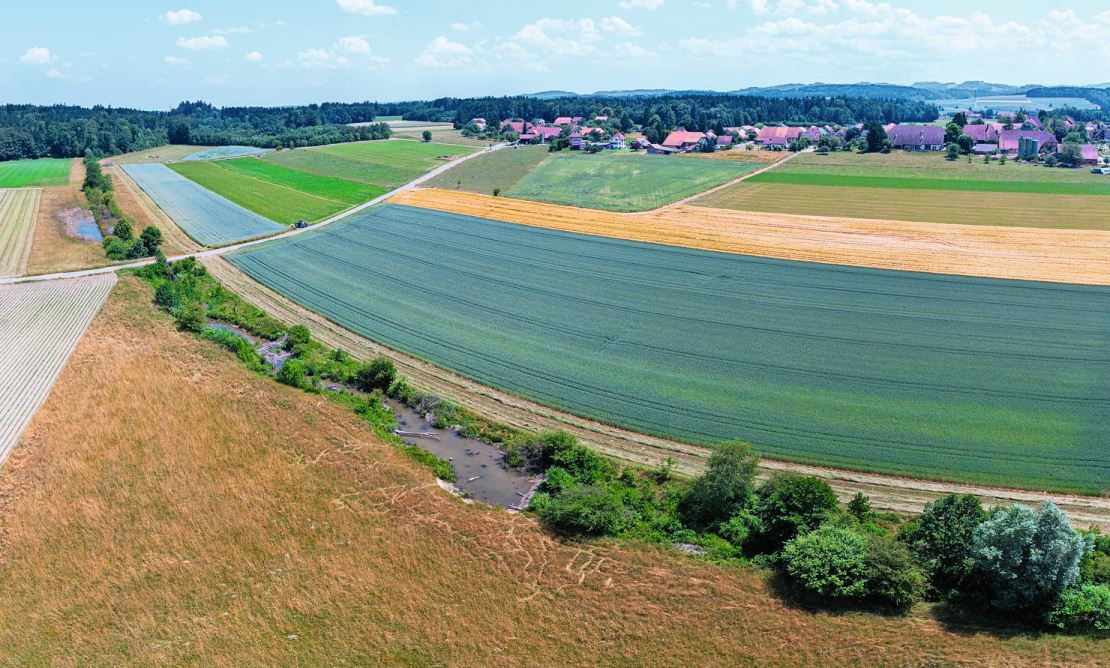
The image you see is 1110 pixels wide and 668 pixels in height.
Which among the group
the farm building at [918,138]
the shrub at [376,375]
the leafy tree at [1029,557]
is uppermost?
the farm building at [918,138]

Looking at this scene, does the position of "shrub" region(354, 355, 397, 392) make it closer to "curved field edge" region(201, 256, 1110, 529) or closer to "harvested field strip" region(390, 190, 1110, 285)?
"curved field edge" region(201, 256, 1110, 529)

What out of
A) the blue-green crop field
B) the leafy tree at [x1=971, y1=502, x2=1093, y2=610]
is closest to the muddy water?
the blue-green crop field

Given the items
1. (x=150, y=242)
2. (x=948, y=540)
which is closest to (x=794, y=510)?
(x=948, y=540)

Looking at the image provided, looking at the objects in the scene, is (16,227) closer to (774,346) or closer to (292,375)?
(292,375)

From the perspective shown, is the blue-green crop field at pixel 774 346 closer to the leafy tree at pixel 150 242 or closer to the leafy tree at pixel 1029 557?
the leafy tree at pixel 1029 557

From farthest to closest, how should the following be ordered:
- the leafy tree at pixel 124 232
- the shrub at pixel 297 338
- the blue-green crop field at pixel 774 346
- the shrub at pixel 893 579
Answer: the leafy tree at pixel 124 232, the shrub at pixel 297 338, the blue-green crop field at pixel 774 346, the shrub at pixel 893 579

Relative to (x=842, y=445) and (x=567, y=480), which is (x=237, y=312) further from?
(x=842, y=445)

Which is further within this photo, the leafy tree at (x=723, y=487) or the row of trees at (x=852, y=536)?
the leafy tree at (x=723, y=487)

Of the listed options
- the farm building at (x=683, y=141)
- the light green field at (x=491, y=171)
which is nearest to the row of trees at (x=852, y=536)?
the light green field at (x=491, y=171)
